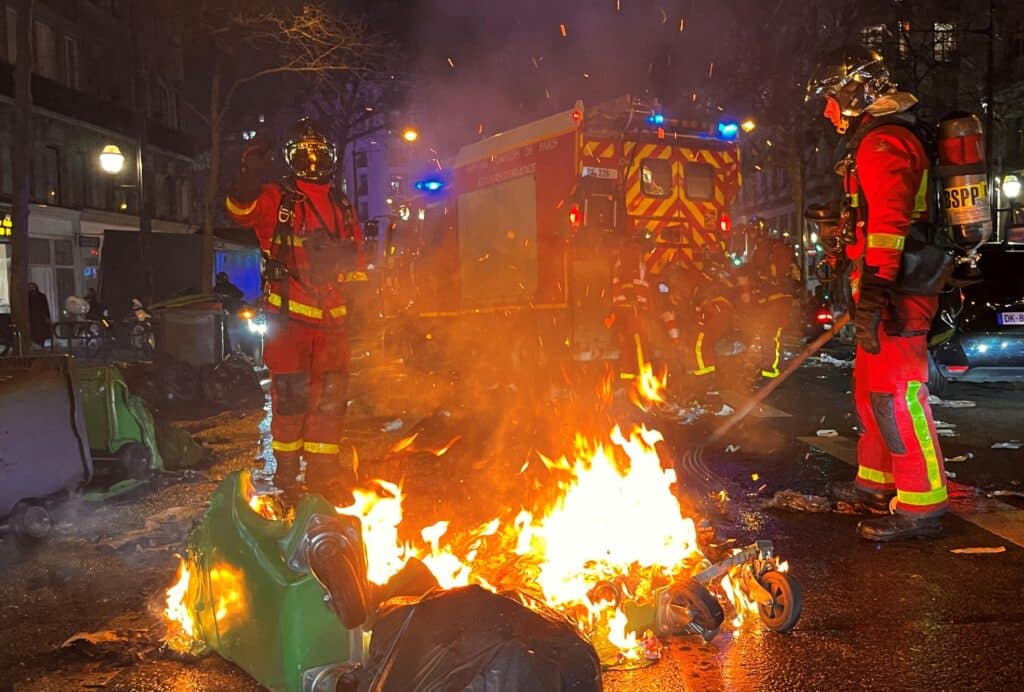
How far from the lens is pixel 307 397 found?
4.98m

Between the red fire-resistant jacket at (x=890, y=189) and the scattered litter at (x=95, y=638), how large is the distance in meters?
3.58

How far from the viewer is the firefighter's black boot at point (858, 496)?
15.4ft

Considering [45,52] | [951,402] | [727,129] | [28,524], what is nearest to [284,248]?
[28,524]

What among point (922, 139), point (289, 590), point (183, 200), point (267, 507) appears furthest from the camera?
point (183, 200)

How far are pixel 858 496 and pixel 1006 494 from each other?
0.96 meters

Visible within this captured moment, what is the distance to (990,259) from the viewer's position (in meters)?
9.23

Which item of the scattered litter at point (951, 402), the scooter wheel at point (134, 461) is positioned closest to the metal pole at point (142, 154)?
the scooter wheel at point (134, 461)

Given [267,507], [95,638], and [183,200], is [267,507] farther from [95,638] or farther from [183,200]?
[183,200]

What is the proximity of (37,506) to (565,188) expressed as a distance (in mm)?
6363

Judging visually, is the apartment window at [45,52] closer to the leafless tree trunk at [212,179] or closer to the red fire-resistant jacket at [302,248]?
the leafless tree trunk at [212,179]

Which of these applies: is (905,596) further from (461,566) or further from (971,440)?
(971,440)

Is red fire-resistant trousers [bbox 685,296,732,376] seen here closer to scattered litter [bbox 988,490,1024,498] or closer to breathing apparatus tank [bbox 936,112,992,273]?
scattered litter [bbox 988,490,1024,498]

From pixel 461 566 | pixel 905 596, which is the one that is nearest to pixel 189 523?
pixel 461 566

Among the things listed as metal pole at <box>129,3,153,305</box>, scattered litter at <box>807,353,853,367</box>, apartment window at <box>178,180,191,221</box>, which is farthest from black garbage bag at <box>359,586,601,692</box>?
apartment window at <box>178,180,191,221</box>
